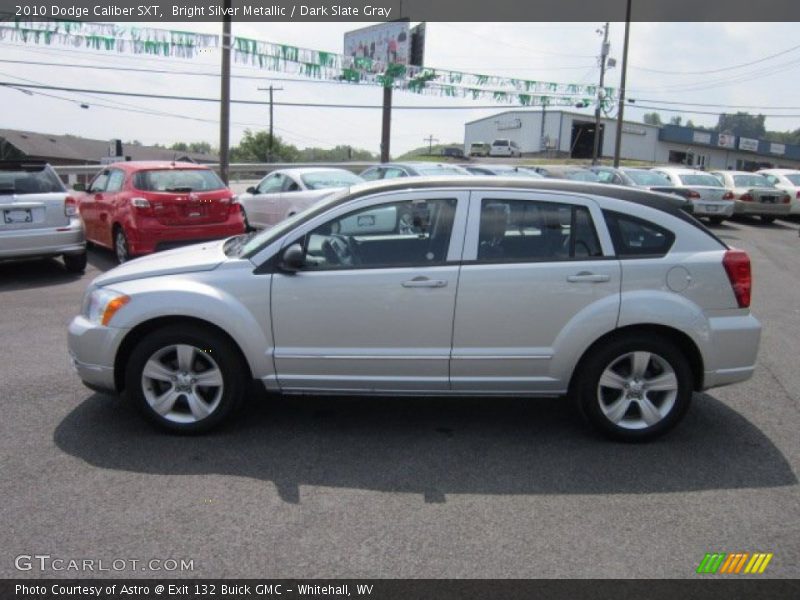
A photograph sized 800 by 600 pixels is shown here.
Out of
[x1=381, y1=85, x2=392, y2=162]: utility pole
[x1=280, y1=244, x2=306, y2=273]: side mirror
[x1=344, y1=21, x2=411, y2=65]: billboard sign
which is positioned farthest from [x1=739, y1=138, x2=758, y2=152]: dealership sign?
[x1=280, y1=244, x2=306, y2=273]: side mirror

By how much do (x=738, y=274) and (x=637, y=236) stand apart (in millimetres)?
677

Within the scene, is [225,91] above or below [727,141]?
below

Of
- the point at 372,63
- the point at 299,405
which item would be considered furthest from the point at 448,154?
the point at 299,405

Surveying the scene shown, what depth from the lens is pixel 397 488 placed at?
3959 millimetres

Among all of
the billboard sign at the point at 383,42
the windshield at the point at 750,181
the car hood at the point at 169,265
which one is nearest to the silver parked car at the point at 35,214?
the car hood at the point at 169,265

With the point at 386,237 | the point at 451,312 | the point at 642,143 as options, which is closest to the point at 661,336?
the point at 451,312

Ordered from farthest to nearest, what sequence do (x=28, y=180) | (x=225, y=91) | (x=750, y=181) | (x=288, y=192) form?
(x=750, y=181) < (x=225, y=91) < (x=288, y=192) < (x=28, y=180)

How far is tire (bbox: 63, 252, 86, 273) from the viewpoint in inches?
401

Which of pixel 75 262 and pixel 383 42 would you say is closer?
pixel 75 262

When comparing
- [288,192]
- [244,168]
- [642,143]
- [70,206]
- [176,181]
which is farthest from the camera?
[642,143]

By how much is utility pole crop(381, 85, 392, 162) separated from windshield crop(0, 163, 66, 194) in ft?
57.5

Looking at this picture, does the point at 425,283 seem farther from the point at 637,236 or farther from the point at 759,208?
the point at 759,208

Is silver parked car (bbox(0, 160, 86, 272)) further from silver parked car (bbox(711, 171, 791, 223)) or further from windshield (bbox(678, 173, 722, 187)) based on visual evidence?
silver parked car (bbox(711, 171, 791, 223))

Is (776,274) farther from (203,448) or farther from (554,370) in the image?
(203,448)
